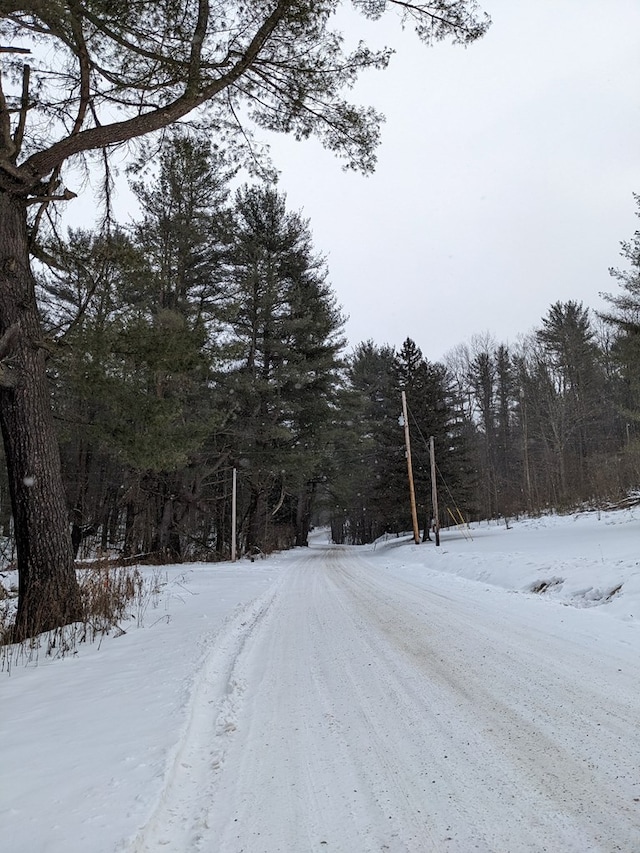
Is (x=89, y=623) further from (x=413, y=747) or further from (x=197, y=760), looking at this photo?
(x=413, y=747)

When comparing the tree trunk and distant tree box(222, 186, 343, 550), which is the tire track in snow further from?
distant tree box(222, 186, 343, 550)

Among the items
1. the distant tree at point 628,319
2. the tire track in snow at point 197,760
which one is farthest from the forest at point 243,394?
the tire track in snow at point 197,760

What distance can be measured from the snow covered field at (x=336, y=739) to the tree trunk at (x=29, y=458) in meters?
1.18

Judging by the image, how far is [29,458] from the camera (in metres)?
5.95

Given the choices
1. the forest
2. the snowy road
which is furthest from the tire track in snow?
the forest

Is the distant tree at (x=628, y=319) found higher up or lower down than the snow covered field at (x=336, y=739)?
higher up

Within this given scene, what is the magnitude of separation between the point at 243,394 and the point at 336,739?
60.1 ft

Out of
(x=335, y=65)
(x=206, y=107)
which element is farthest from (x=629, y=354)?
(x=206, y=107)

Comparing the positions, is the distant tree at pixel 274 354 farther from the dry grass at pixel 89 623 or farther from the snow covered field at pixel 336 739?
the snow covered field at pixel 336 739

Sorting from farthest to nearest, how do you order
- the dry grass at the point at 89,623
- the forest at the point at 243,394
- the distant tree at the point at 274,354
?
1. the distant tree at the point at 274,354
2. the forest at the point at 243,394
3. the dry grass at the point at 89,623

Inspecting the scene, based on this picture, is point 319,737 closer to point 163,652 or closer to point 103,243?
point 163,652

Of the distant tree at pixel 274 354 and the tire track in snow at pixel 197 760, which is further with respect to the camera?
the distant tree at pixel 274 354

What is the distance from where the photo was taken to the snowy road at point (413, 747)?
188 cm

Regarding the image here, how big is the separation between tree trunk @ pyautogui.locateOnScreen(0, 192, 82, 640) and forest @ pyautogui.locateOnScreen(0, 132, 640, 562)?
771 mm
